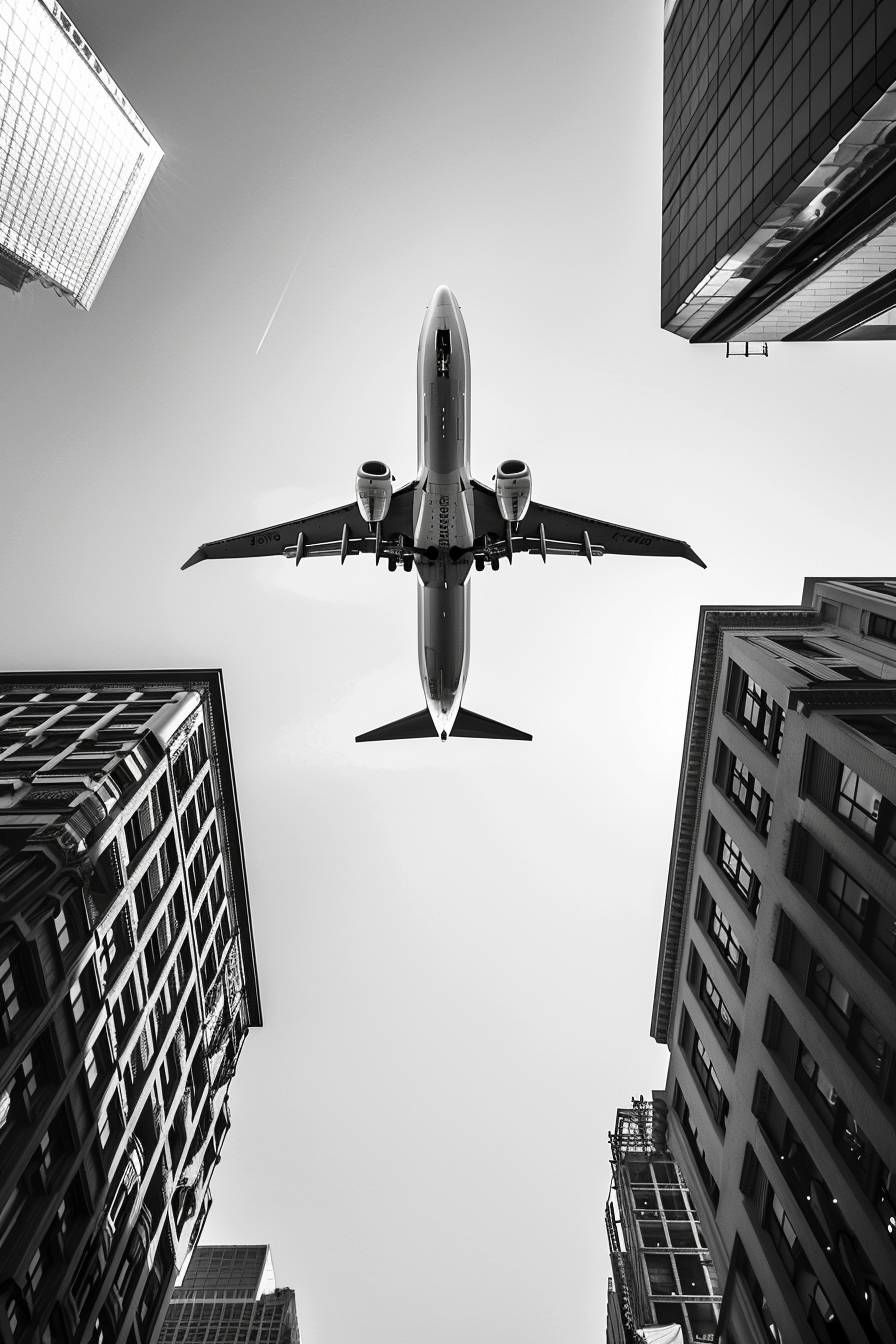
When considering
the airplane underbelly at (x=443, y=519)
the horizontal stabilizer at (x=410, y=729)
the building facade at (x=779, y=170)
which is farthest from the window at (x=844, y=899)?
the building facade at (x=779, y=170)

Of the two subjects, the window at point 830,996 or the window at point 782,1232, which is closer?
the window at point 830,996

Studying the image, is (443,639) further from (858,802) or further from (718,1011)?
(718,1011)

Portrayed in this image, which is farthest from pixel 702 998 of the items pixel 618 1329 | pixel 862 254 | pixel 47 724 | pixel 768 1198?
pixel 618 1329

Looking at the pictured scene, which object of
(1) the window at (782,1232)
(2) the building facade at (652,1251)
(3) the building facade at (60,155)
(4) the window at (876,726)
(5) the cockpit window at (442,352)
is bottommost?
(2) the building facade at (652,1251)

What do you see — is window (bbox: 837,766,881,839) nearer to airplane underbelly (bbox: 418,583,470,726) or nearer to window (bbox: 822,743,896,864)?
window (bbox: 822,743,896,864)

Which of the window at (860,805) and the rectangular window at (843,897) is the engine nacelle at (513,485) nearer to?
the window at (860,805)

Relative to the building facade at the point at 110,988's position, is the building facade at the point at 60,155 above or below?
above
